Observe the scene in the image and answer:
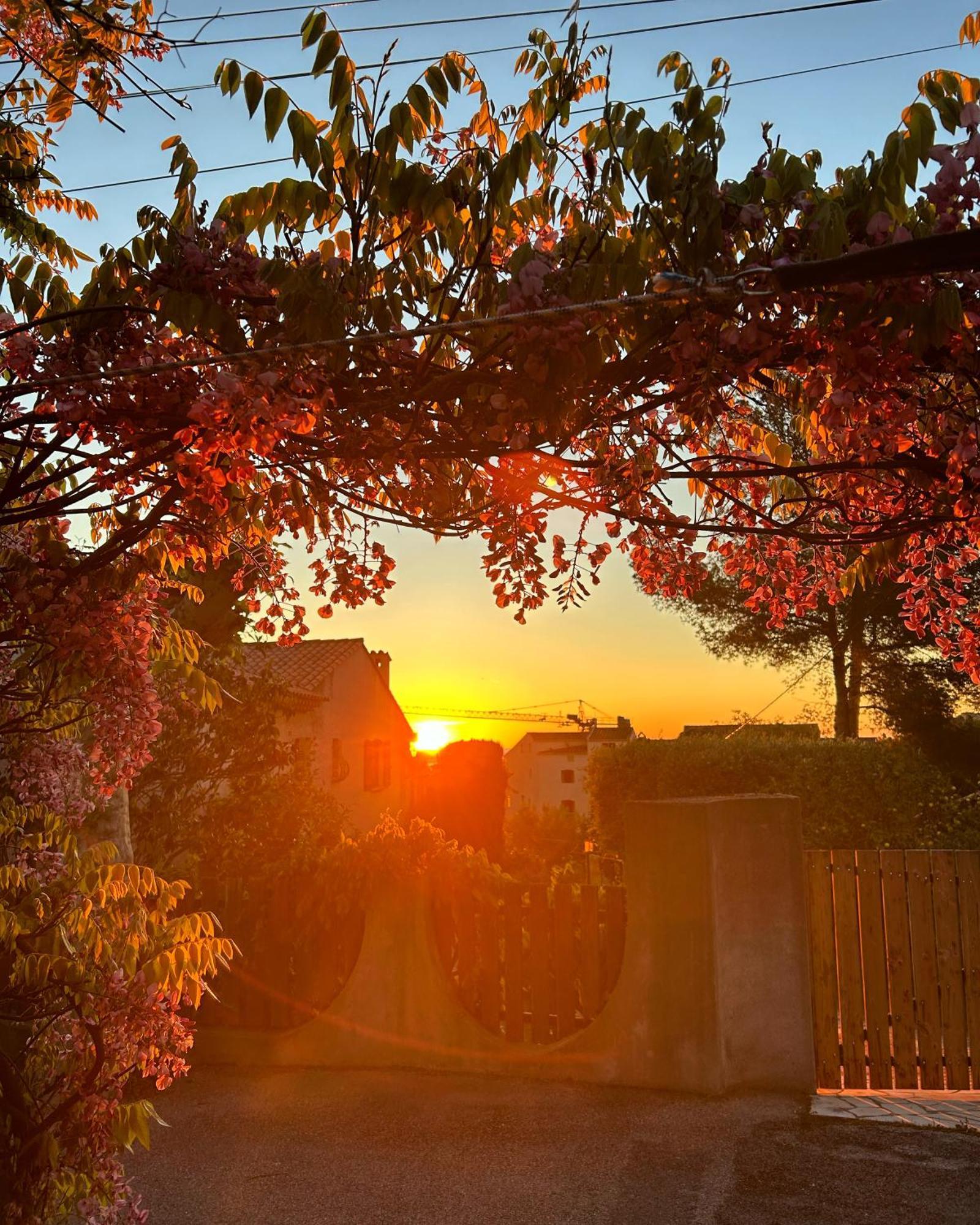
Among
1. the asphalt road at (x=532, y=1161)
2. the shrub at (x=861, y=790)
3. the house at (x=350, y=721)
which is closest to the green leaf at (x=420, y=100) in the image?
the asphalt road at (x=532, y=1161)

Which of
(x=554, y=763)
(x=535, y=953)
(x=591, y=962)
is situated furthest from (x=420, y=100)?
(x=554, y=763)

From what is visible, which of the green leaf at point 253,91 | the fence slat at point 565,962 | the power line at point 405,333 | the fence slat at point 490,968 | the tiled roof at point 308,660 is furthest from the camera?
the tiled roof at point 308,660

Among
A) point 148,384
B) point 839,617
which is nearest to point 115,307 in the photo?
point 148,384

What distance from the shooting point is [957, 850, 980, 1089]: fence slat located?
8234 mm

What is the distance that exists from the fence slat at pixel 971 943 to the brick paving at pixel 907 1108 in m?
0.40

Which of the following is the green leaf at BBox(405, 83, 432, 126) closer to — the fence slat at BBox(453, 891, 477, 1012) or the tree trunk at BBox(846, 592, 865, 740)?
the fence slat at BBox(453, 891, 477, 1012)

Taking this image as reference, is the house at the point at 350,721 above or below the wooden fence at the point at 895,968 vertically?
above

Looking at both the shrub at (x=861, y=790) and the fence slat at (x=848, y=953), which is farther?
the shrub at (x=861, y=790)

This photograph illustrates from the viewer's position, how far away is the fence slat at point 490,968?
8477 millimetres

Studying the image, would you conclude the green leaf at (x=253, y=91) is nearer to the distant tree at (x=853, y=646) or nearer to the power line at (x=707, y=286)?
the power line at (x=707, y=286)

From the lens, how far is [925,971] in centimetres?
829

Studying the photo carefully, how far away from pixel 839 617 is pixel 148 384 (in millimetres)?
25950

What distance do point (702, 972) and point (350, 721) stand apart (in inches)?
1173

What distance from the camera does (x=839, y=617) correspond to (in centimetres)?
2727
